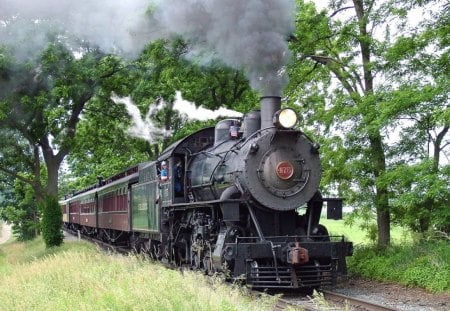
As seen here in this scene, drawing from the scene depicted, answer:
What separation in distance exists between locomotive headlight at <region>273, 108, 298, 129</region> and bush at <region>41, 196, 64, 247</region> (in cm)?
1445

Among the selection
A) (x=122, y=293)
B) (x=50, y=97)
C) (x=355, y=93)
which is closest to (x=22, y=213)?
(x=50, y=97)

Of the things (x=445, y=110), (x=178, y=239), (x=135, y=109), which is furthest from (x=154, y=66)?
(x=445, y=110)

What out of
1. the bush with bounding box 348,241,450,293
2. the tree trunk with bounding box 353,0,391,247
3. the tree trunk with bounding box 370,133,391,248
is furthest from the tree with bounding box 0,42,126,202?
the bush with bounding box 348,241,450,293

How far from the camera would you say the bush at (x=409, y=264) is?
9.43 m

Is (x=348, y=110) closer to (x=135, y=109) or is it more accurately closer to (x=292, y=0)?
(x=292, y=0)

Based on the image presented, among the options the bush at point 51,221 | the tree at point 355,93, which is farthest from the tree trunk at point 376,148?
the bush at point 51,221

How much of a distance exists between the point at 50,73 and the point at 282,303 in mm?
11966

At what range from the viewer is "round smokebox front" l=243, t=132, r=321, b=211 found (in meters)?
9.53

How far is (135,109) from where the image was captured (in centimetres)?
2314

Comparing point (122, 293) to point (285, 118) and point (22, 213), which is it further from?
point (22, 213)

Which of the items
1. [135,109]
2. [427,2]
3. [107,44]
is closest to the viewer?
[427,2]

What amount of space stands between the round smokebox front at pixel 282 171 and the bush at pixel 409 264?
2262mm

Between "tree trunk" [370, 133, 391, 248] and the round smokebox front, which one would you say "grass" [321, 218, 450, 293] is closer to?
"tree trunk" [370, 133, 391, 248]

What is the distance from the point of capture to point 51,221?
2188cm
